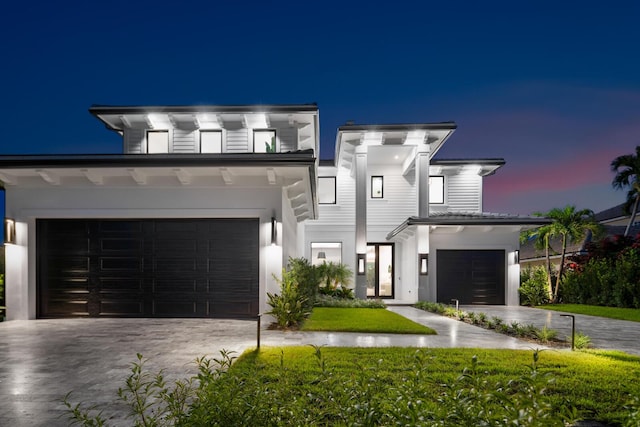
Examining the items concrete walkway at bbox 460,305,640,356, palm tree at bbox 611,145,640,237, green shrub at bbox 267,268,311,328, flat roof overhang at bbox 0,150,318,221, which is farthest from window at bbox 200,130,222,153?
palm tree at bbox 611,145,640,237

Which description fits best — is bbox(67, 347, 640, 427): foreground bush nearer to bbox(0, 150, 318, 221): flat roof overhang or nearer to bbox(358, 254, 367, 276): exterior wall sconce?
bbox(0, 150, 318, 221): flat roof overhang

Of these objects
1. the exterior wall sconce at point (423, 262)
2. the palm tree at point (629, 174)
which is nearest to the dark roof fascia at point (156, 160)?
the exterior wall sconce at point (423, 262)

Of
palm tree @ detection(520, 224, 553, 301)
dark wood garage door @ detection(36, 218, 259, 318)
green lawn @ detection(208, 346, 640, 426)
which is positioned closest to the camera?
green lawn @ detection(208, 346, 640, 426)

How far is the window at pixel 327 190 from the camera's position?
22016 mm

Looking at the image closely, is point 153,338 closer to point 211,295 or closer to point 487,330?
point 211,295

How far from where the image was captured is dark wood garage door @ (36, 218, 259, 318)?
11.1 m

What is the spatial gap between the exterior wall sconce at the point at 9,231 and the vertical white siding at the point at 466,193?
63.1 ft

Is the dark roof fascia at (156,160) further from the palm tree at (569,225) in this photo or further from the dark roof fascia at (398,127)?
the palm tree at (569,225)

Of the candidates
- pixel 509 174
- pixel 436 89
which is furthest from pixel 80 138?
pixel 509 174

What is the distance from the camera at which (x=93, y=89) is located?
112 metres

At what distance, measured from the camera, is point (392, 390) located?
298 centimetres

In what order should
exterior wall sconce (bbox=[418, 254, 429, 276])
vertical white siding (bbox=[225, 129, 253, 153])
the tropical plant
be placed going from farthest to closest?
the tropical plant
exterior wall sconce (bbox=[418, 254, 429, 276])
vertical white siding (bbox=[225, 129, 253, 153])

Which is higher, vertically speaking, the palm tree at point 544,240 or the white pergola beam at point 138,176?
the white pergola beam at point 138,176

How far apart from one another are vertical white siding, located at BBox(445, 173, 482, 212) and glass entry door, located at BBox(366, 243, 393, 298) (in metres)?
4.42
